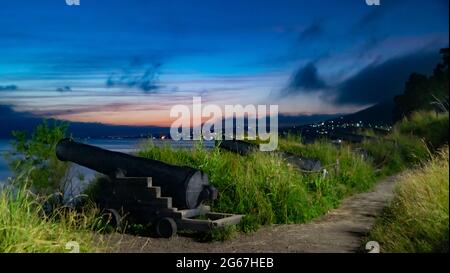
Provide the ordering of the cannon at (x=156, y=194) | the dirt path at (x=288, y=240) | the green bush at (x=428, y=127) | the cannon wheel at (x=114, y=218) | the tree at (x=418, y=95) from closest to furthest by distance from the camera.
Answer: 1. the dirt path at (x=288, y=240)
2. the cannon at (x=156, y=194)
3. the cannon wheel at (x=114, y=218)
4. the green bush at (x=428, y=127)
5. the tree at (x=418, y=95)

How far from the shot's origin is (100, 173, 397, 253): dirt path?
7207 mm

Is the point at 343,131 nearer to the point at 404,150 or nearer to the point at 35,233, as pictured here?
the point at 404,150

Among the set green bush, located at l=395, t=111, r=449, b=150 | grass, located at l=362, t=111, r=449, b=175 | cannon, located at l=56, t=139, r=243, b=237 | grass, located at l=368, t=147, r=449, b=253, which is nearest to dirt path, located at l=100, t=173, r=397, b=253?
cannon, located at l=56, t=139, r=243, b=237

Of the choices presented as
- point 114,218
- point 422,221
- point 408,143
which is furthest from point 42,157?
point 408,143

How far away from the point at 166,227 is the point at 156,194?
527mm

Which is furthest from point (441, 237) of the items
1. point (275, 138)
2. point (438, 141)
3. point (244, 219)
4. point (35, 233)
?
point (438, 141)

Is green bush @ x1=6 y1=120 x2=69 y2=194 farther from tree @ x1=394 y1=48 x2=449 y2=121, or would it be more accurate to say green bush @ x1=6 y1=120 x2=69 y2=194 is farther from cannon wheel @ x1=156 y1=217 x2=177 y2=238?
tree @ x1=394 y1=48 x2=449 y2=121

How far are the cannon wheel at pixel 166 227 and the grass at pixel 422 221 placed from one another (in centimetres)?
259

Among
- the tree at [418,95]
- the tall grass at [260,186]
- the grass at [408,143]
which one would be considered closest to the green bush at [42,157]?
the tall grass at [260,186]

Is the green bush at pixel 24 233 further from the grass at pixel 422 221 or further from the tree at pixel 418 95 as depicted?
the tree at pixel 418 95

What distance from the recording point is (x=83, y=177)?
10891 mm

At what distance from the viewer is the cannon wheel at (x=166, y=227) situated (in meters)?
8.05

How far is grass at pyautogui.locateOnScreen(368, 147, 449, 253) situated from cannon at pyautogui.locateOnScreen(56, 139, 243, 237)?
225 centimetres

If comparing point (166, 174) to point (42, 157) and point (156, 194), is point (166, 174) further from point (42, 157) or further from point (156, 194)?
point (42, 157)
